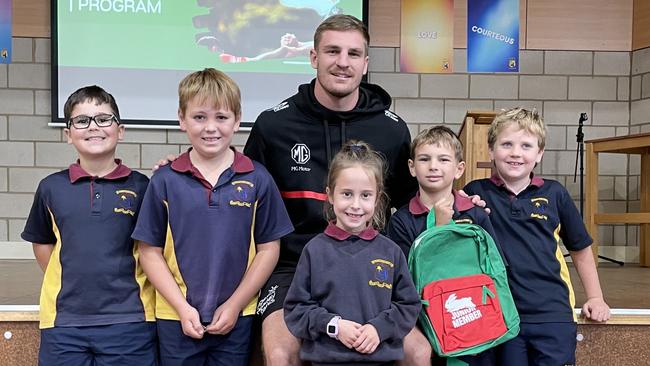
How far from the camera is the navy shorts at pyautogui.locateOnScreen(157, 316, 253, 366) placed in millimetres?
1785

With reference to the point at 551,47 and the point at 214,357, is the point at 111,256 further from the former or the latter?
the point at 551,47

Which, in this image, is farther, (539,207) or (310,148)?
(310,148)

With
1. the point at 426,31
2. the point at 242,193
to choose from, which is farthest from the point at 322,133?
the point at 426,31

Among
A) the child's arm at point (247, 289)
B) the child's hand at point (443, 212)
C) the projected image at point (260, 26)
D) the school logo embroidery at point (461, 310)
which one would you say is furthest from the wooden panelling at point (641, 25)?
the child's arm at point (247, 289)

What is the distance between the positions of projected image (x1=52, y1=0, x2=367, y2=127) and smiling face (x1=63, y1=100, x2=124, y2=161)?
2.88 m

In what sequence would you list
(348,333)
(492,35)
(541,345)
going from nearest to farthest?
(348,333)
(541,345)
(492,35)

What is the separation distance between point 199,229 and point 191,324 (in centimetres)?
26

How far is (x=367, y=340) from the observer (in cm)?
159

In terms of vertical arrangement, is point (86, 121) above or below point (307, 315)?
above

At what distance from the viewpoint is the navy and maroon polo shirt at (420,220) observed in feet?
6.33

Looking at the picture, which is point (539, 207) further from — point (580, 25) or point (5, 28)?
point (5, 28)

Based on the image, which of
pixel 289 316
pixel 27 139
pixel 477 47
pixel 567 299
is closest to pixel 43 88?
pixel 27 139

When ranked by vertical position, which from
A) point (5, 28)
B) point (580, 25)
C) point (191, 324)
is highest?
point (580, 25)

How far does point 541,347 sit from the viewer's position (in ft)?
6.30
